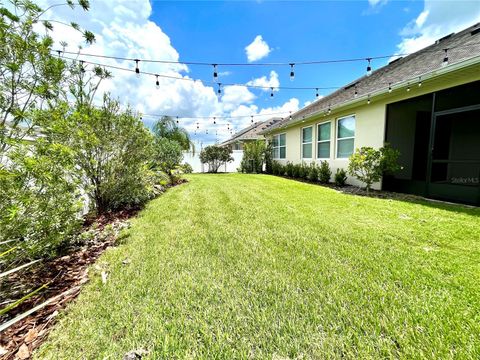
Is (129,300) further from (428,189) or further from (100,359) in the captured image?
(428,189)

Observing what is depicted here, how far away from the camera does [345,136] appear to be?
815 cm

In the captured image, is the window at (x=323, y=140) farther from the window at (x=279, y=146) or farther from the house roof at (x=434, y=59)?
the window at (x=279, y=146)

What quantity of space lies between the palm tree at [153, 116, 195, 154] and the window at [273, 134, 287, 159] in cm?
665

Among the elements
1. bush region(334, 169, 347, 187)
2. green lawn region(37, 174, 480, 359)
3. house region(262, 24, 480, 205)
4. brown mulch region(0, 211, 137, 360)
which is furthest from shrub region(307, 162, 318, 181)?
brown mulch region(0, 211, 137, 360)

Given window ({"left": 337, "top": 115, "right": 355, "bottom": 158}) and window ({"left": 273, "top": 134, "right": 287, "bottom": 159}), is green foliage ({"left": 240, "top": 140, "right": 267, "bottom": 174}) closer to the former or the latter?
window ({"left": 273, "top": 134, "right": 287, "bottom": 159})

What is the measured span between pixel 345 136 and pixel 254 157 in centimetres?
713

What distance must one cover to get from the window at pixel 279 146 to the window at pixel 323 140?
3.30m

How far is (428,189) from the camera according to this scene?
18.7ft

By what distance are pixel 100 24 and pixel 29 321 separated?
5.97 metres

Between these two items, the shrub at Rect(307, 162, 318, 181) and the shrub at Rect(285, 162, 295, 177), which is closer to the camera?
Result: the shrub at Rect(307, 162, 318, 181)

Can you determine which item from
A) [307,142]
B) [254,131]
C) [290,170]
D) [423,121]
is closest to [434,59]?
[423,121]

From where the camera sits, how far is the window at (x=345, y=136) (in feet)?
25.8

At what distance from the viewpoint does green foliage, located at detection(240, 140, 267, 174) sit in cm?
1441

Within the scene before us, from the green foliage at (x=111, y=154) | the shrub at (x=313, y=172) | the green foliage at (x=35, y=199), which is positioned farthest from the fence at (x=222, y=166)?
A: the green foliage at (x=35, y=199)
